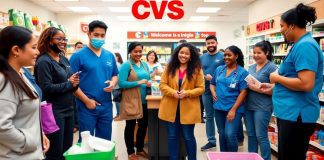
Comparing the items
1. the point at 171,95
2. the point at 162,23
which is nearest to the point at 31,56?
the point at 171,95

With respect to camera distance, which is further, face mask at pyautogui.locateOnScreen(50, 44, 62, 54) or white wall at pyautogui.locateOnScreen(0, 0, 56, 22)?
white wall at pyautogui.locateOnScreen(0, 0, 56, 22)

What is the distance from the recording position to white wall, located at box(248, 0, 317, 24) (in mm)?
5927

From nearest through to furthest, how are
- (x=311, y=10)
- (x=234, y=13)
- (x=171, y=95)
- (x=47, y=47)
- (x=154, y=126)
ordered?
(x=311, y=10)
(x=47, y=47)
(x=171, y=95)
(x=154, y=126)
(x=234, y=13)

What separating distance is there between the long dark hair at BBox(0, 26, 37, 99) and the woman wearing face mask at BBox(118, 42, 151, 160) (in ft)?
6.66

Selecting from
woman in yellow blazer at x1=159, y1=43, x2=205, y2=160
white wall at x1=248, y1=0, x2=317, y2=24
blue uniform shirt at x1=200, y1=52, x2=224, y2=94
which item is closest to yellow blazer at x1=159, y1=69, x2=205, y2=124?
woman in yellow blazer at x1=159, y1=43, x2=205, y2=160

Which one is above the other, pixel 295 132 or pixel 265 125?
pixel 295 132

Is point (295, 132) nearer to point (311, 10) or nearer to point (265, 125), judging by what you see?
point (311, 10)

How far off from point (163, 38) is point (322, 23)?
29.7 ft

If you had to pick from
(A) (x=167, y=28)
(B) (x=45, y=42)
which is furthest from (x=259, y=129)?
(A) (x=167, y=28)

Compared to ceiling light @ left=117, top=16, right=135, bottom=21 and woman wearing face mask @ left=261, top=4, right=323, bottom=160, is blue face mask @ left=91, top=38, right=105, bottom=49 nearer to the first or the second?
woman wearing face mask @ left=261, top=4, right=323, bottom=160

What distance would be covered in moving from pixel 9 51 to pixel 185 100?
1.96m

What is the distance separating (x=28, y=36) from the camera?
1.54 metres

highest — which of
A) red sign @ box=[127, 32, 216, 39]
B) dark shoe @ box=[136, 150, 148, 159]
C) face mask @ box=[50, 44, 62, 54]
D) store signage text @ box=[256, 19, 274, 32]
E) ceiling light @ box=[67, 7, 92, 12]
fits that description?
ceiling light @ box=[67, 7, 92, 12]

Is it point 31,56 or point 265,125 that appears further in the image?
point 265,125
